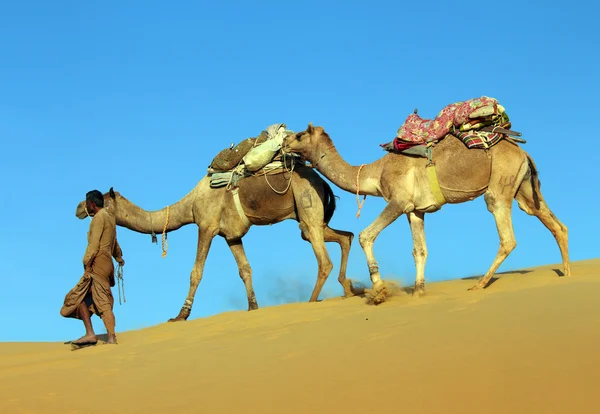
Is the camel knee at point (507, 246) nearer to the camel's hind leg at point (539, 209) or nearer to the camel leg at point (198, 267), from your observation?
the camel's hind leg at point (539, 209)

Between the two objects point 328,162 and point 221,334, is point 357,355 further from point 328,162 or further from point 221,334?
point 328,162

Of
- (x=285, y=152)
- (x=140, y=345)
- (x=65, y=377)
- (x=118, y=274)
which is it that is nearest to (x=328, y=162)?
(x=285, y=152)

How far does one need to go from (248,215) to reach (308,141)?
176 centimetres

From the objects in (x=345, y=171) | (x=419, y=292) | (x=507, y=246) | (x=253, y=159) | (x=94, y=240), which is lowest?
(x=419, y=292)

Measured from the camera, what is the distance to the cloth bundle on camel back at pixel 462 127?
516 inches

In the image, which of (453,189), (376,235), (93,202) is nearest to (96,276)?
(93,202)

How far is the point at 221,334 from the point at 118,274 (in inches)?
90.4

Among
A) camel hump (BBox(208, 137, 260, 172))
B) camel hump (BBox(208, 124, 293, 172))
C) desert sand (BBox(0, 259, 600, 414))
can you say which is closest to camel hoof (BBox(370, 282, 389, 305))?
desert sand (BBox(0, 259, 600, 414))

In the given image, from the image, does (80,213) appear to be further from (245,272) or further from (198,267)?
(245,272)

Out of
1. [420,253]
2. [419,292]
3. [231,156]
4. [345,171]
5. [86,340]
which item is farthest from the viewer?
[231,156]

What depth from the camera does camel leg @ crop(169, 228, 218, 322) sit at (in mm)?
15594

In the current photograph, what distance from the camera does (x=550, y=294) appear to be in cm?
1061

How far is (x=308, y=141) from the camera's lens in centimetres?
1528

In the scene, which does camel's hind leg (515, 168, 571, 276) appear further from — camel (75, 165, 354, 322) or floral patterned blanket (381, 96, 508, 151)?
camel (75, 165, 354, 322)
